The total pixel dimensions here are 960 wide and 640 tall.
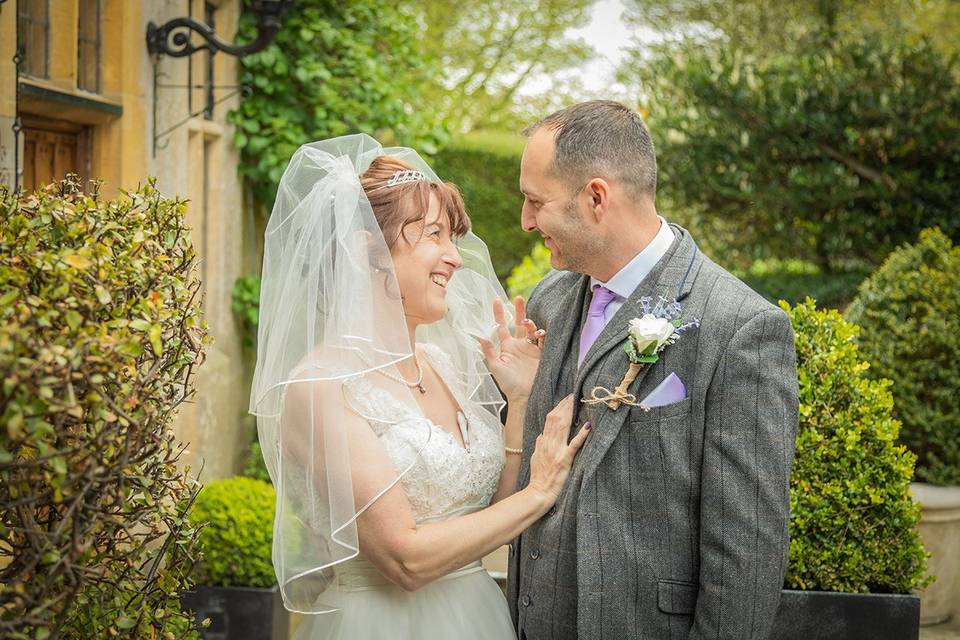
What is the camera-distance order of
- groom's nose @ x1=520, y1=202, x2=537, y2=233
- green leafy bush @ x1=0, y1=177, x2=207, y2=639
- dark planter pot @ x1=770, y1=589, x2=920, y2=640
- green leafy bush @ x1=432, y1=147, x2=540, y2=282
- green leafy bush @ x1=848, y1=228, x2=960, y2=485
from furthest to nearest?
green leafy bush @ x1=432, y1=147, x2=540, y2=282
green leafy bush @ x1=848, y1=228, x2=960, y2=485
dark planter pot @ x1=770, y1=589, x2=920, y2=640
groom's nose @ x1=520, y1=202, x2=537, y2=233
green leafy bush @ x1=0, y1=177, x2=207, y2=639

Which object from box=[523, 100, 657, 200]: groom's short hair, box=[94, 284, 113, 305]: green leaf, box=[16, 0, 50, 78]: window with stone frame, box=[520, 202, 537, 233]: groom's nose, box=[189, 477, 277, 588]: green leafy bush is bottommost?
box=[189, 477, 277, 588]: green leafy bush

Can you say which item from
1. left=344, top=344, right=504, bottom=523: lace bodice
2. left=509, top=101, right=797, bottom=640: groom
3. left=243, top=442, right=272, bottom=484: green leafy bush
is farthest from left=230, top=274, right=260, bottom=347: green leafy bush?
left=509, top=101, right=797, bottom=640: groom

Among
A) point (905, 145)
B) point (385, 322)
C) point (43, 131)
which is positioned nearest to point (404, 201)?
point (385, 322)

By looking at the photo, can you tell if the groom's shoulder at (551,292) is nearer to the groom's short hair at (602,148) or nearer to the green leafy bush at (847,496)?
the groom's short hair at (602,148)

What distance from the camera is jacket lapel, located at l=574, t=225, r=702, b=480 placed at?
8.19 feet

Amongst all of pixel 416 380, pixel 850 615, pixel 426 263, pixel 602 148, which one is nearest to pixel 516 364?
pixel 416 380

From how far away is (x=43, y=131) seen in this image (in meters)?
3.96

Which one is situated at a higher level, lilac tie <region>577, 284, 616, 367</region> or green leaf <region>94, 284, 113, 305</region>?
green leaf <region>94, 284, 113, 305</region>

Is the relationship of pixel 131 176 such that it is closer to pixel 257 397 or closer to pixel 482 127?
pixel 257 397

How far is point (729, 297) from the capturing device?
2.48 meters

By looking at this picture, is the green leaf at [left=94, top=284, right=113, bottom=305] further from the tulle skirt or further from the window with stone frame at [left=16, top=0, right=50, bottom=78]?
the window with stone frame at [left=16, top=0, right=50, bottom=78]

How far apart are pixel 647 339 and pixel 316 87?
4.03 metres

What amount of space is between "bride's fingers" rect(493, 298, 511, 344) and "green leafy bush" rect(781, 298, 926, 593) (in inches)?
48.6

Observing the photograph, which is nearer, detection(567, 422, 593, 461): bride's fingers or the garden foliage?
detection(567, 422, 593, 461): bride's fingers
